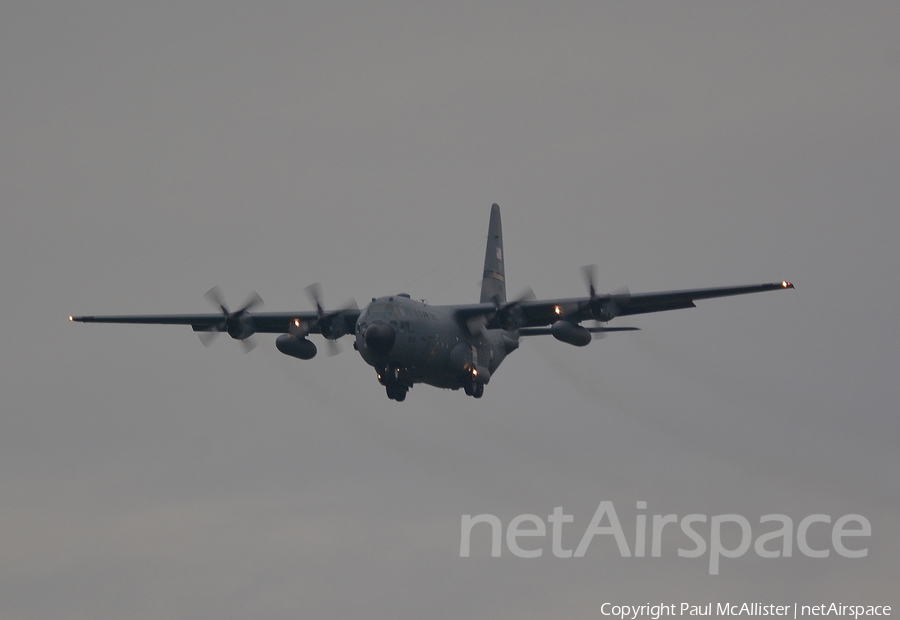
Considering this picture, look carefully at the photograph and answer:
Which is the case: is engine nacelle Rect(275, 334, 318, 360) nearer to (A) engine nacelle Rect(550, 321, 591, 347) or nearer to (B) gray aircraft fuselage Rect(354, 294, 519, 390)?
(B) gray aircraft fuselage Rect(354, 294, 519, 390)

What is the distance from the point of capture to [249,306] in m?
49.7

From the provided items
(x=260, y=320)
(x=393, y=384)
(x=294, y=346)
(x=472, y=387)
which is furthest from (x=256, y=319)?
(x=472, y=387)

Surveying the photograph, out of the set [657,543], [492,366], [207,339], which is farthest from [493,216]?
[657,543]

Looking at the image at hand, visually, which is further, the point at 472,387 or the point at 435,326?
the point at 472,387

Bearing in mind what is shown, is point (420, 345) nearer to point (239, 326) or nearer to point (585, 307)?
point (585, 307)

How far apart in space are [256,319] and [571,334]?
519 inches

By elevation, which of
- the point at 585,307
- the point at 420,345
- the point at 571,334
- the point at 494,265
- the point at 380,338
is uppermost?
the point at 494,265

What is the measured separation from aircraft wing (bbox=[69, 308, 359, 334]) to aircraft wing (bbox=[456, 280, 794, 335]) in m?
4.99

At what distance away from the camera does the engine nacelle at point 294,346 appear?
4778cm

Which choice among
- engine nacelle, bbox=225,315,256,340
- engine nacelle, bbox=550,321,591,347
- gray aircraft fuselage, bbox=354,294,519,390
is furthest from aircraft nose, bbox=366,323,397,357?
engine nacelle, bbox=225,315,256,340

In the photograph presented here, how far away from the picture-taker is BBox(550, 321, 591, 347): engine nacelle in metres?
44.8

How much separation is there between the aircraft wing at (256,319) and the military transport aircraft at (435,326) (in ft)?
0.13

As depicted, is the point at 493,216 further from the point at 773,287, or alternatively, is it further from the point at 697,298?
the point at 773,287

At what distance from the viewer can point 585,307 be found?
4556 centimetres
